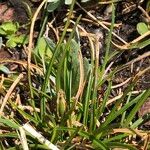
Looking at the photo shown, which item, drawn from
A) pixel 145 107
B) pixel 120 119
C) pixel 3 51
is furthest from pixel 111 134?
pixel 3 51

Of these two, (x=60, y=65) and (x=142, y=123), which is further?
(x=142, y=123)

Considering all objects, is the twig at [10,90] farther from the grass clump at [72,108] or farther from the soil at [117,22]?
the soil at [117,22]

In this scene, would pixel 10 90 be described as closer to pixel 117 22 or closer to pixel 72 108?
pixel 72 108

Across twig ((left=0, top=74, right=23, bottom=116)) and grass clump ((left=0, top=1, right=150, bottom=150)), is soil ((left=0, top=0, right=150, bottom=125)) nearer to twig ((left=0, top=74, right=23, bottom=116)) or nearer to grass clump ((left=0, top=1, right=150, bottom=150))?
grass clump ((left=0, top=1, right=150, bottom=150))

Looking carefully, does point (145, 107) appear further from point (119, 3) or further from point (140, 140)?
point (119, 3)

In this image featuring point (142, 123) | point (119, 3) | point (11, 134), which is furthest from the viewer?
point (119, 3)

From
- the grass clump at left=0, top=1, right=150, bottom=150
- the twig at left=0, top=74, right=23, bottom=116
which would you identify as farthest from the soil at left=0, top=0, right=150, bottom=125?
the twig at left=0, top=74, right=23, bottom=116

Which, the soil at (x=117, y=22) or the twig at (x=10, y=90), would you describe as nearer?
the twig at (x=10, y=90)

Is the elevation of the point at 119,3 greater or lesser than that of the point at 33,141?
greater

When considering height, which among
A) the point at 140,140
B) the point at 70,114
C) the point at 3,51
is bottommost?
the point at 140,140

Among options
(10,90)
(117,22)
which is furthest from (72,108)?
(117,22)

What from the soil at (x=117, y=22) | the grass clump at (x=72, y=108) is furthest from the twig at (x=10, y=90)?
the soil at (x=117, y=22)
